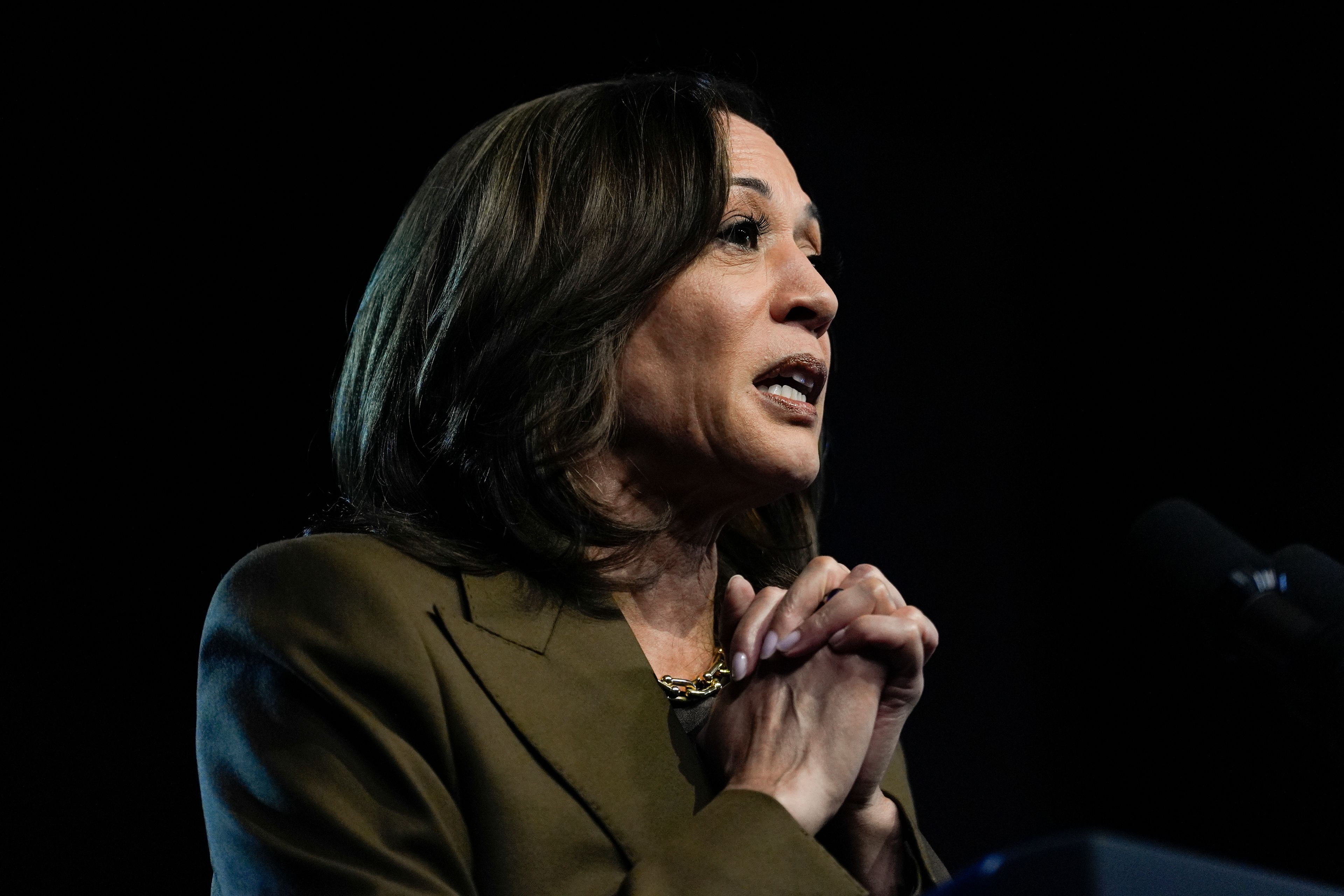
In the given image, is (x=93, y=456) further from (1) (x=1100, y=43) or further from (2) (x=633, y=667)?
(1) (x=1100, y=43)

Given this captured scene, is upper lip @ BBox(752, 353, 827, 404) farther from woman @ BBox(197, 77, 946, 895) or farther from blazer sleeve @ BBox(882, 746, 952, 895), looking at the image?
blazer sleeve @ BBox(882, 746, 952, 895)

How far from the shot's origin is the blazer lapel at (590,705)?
4.56 feet

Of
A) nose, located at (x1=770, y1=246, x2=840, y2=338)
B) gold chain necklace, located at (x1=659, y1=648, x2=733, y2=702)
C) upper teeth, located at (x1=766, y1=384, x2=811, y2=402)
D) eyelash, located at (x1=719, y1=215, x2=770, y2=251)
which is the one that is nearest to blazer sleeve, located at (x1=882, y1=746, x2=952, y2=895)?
gold chain necklace, located at (x1=659, y1=648, x2=733, y2=702)

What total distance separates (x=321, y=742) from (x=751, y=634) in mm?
528

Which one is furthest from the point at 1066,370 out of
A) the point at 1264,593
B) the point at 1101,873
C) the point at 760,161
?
the point at 1101,873

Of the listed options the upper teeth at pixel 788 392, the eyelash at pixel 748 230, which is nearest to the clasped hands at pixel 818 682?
the upper teeth at pixel 788 392

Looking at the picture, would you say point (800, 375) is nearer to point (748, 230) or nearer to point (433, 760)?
point (748, 230)

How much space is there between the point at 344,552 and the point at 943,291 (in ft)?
6.61

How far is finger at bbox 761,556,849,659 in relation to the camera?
153 cm

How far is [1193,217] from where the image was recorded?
299 cm

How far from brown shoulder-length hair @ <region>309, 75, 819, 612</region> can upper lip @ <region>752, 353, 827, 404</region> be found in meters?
0.20

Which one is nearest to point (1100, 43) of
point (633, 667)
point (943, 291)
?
point (943, 291)

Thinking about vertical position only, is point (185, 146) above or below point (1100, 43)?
below

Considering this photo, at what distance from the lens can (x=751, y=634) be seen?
1537 millimetres
